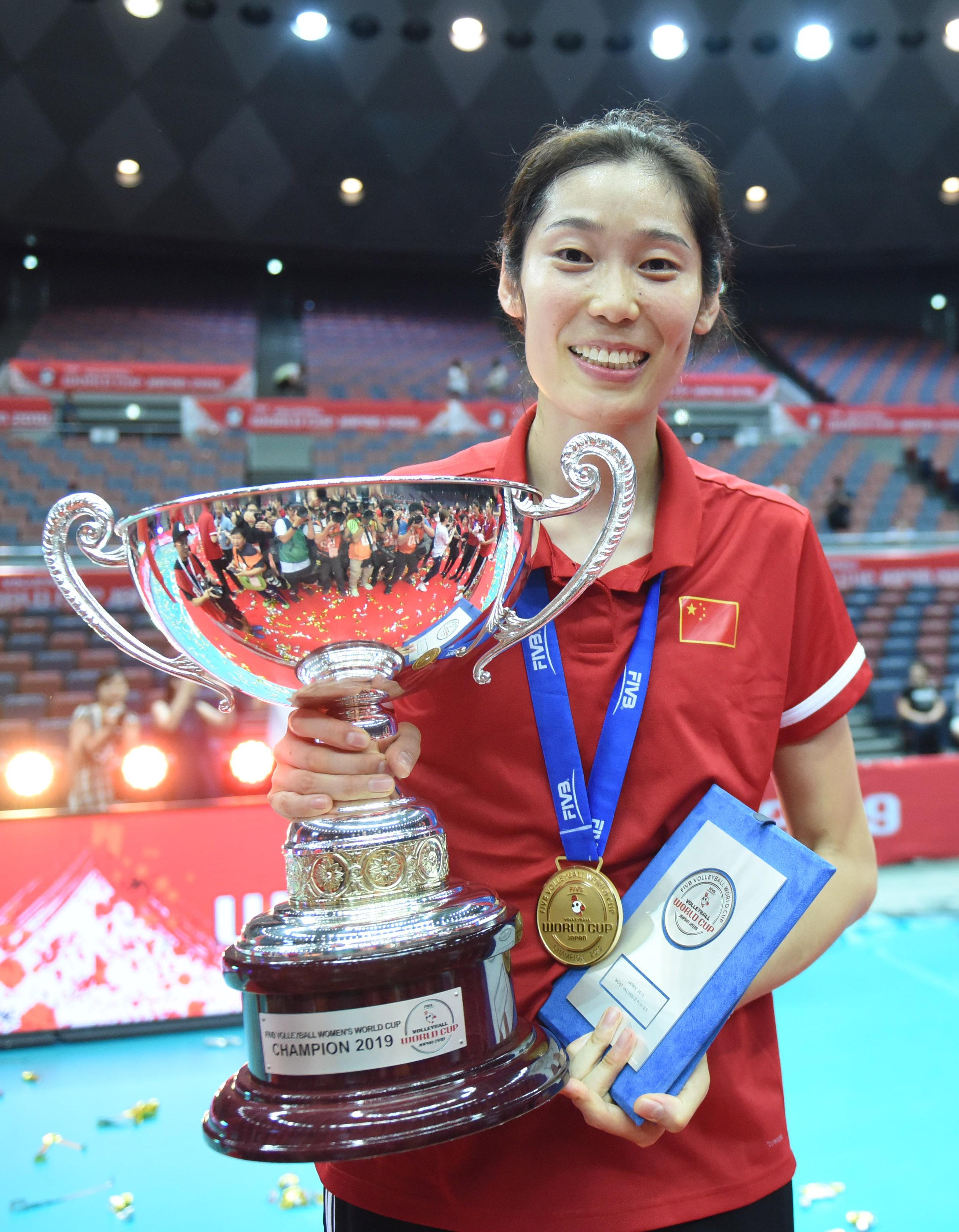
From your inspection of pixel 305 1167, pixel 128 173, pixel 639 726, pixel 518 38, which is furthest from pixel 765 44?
pixel 639 726

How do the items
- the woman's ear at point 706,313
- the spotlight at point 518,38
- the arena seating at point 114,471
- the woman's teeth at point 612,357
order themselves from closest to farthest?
the woman's teeth at point 612,357 < the woman's ear at point 706,313 < the arena seating at point 114,471 < the spotlight at point 518,38

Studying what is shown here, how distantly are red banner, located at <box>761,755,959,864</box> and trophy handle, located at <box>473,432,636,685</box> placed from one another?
3702 millimetres

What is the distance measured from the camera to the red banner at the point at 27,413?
7582mm

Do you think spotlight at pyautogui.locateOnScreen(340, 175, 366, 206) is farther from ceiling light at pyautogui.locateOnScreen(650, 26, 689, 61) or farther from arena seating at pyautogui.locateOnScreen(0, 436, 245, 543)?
arena seating at pyautogui.locateOnScreen(0, 436, 245, 543)

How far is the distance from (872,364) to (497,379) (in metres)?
5.45

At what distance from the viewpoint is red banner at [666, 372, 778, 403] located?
29.9 ft

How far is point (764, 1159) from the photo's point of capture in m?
0.77

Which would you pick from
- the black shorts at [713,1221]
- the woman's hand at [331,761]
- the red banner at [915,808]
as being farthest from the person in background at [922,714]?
the woman's hand at [331,761]

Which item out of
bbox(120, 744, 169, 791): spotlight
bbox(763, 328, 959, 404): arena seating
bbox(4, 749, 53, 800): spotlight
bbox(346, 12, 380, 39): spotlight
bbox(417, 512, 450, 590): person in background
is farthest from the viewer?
bbox(763, 328, 959, 404): arena seating

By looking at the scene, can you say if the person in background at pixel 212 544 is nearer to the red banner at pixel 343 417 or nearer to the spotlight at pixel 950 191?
the red banner at pixel 343 417

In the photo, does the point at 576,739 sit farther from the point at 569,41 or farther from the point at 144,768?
the point at 569,41

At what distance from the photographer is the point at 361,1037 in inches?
23.8

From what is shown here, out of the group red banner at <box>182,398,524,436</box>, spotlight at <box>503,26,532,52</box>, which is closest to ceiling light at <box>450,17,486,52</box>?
spotlight at <box>503,26,532,52</box>

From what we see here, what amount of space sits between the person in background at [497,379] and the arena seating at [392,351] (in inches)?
3.2
